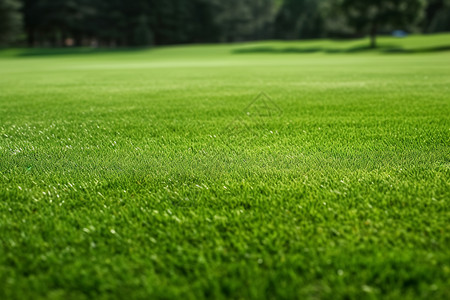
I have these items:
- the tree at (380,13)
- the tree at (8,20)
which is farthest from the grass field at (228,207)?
the tree at (8,20)

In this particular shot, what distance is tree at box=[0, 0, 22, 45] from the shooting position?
52.9 metres

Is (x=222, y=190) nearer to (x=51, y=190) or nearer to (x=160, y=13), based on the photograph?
(x=51, y=190)

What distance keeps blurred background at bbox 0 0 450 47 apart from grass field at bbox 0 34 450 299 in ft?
157

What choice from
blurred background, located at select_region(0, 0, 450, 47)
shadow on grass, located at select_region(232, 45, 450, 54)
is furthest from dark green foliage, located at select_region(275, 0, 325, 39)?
shadow on grass, located at select_region(232, 45, 450, 54)

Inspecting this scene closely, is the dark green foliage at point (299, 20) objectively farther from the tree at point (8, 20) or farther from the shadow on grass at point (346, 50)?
the tree at point (8, 20)

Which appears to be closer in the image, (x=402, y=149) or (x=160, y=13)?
(x=402, y=149)

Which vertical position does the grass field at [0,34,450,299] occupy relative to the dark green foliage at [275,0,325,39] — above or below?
below

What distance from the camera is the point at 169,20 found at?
71.4 metres

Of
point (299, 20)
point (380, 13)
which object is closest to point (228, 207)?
point (380, 13)

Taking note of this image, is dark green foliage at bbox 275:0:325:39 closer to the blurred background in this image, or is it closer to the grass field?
the blurred background

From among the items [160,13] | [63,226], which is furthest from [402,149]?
[160,13]

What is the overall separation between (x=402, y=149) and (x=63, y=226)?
Answer: 3.29m

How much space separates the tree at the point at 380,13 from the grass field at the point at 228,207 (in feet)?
145

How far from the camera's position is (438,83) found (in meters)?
9.38
